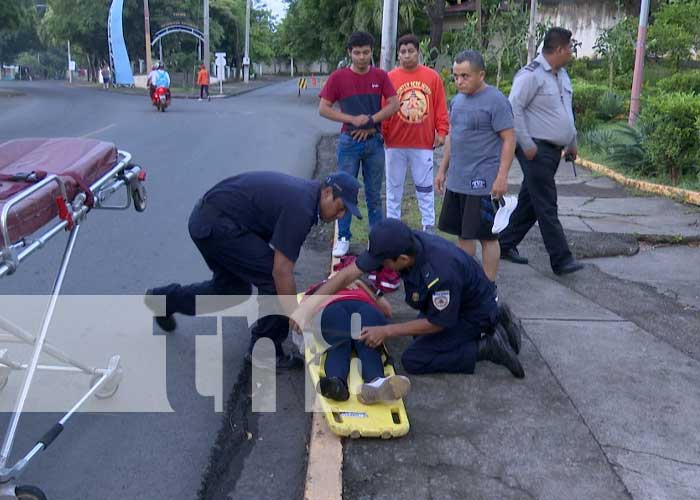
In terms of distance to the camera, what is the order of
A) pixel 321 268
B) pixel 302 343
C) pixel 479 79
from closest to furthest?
1. pixel 302 343
2. pixel 479 79
3. pixel 321 268

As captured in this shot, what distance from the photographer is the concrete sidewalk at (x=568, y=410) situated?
10.6ft

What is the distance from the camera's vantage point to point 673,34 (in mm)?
21188

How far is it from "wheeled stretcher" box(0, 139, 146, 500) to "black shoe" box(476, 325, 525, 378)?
199 cm

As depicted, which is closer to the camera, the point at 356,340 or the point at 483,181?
the point at 356,340

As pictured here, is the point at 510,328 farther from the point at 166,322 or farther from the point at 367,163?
the point at 367,163

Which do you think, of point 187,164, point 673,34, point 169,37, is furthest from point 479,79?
point 169,37

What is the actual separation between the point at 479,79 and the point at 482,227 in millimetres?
991

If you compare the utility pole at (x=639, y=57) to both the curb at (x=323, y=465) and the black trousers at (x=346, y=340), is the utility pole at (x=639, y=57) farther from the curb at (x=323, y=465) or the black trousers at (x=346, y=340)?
the curb at (x=323, y=465)

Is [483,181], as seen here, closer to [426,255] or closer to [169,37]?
[426,255]

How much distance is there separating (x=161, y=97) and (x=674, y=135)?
16.7 metres

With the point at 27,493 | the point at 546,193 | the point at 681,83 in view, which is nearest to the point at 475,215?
the point at 546,193

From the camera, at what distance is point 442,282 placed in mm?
3904

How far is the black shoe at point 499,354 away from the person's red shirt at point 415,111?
8.32 ft

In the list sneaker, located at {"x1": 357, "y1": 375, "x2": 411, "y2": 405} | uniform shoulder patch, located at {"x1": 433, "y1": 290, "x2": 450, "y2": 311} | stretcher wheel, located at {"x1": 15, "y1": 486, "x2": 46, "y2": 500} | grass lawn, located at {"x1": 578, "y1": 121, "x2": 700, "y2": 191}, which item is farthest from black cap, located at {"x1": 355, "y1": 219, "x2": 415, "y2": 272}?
grass lawn, located at {"x1": 578, "y1": 121, "x2": 700, "y2": 191}
